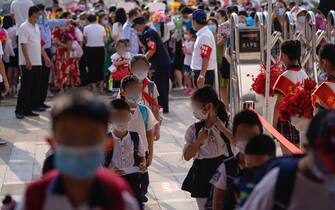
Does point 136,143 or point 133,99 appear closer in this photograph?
point 136,143

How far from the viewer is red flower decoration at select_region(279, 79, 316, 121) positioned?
763cm

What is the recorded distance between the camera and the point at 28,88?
42.2 feet

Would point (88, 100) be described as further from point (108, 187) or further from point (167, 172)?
point (167, 172)

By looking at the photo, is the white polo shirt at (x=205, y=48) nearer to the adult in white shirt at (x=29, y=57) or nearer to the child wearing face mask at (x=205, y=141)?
the adult in white shirt at (x=29, y=57)

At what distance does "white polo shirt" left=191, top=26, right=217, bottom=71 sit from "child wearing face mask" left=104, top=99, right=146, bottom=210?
17.2ft

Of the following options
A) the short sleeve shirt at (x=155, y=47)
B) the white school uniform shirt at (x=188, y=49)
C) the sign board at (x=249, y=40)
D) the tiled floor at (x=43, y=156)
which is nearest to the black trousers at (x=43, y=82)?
the tiled floor at (x=43, y=156)

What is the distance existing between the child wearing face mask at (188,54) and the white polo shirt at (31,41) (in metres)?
3.27

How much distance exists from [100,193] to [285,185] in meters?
0.75

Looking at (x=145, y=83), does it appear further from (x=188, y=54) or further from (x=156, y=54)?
(x=188, y=54)

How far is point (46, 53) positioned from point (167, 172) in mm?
5450

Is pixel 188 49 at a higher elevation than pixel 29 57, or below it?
below

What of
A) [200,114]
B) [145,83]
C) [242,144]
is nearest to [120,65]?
[145,83]

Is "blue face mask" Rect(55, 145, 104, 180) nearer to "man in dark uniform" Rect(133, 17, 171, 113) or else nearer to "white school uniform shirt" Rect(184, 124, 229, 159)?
"white school uniform shirt" Rect(184, 124, 229, 159)

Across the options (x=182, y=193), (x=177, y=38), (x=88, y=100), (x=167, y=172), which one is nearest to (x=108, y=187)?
(x=88, y=100)
